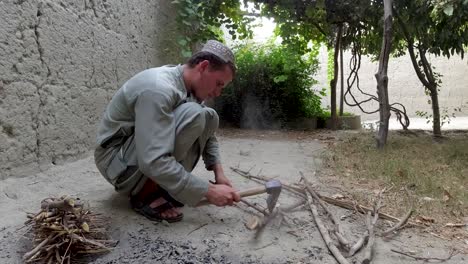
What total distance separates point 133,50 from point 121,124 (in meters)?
1.99

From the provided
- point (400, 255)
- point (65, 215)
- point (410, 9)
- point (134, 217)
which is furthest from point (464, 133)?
point (65, 215)

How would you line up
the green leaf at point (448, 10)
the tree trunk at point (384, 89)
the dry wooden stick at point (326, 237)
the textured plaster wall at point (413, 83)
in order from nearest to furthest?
the dry wooden stick at point (326, 237) < the green leaf at point (448, 10) < the tree trunk at point (384, 89) < the textured plaster wall at point (413, 83)

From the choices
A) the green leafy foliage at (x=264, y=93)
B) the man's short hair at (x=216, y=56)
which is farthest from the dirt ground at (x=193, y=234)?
the green leafy foliage at (x=264, y=93)

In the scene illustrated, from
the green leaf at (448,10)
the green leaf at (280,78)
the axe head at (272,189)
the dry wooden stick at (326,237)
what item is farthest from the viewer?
the green leaf at (280,78)

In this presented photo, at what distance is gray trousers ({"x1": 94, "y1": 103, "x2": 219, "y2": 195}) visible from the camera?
1.67m

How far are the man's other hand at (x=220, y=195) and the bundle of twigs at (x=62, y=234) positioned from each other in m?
0.45

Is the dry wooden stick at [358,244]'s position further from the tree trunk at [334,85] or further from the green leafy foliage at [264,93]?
the tree trunk at [334,85]

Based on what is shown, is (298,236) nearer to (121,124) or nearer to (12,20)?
(121,124)

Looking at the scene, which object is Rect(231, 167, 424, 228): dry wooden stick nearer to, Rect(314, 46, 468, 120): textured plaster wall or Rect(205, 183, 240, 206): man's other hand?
Rect(205, 183, 240, 206): man's other hand

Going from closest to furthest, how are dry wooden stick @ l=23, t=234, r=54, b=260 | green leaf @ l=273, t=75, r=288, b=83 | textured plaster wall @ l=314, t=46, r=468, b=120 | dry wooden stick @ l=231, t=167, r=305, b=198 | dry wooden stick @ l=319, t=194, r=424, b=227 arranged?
dry wooden stick @ l=23, t=234, r=54, b=260, dry wooden stick @ l=319, t=194, r=424, b=227, dry wooden stick @ l=231, t=167, r=305, b=198, green leaf @ l=273, t=75, r=288, b=83, textured plaster wall @ l=314, t=46, r=468, b=120

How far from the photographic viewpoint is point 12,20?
2125 mm

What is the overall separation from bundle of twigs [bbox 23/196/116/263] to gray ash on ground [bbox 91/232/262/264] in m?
0.08

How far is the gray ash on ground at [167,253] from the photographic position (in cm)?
149

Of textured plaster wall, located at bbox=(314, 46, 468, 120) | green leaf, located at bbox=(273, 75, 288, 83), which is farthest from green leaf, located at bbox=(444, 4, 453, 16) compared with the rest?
textured plaster wall, located at bbox=(314, 46, 468, 120)
